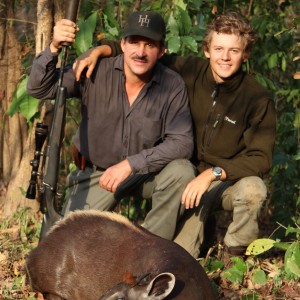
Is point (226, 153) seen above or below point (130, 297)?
above

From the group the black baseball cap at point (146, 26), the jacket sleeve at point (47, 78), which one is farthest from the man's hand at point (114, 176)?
the black baseball cap at point (146, 26)

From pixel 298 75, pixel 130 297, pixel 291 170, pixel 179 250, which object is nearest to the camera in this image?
pixel 130 297

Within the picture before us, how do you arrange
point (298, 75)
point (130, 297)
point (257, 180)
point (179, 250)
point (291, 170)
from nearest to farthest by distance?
point (130, 297) < point (179, 250) < point (298, 75) < point (257, 180) < point (291, 170)

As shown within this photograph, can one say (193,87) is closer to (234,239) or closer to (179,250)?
(234,239)

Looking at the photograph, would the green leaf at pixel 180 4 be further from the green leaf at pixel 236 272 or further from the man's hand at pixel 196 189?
the green leaf at pixel 236 272

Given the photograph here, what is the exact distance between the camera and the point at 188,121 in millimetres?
5801

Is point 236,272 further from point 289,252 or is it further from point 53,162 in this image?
point 53,162

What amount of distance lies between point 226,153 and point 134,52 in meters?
1.00

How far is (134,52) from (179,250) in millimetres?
1656

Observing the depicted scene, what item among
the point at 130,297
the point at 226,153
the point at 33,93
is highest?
the point at 33,93

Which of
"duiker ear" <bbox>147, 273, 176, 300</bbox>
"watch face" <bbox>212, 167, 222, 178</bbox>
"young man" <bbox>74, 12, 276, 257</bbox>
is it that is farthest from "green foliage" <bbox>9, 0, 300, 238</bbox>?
"duiker ear" <bbox>147, 273, 176, 300</bbox>

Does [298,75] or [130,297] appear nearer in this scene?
[130,297]

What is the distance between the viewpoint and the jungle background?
5.61 m

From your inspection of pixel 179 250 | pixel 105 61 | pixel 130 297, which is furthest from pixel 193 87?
pixel 130 297
